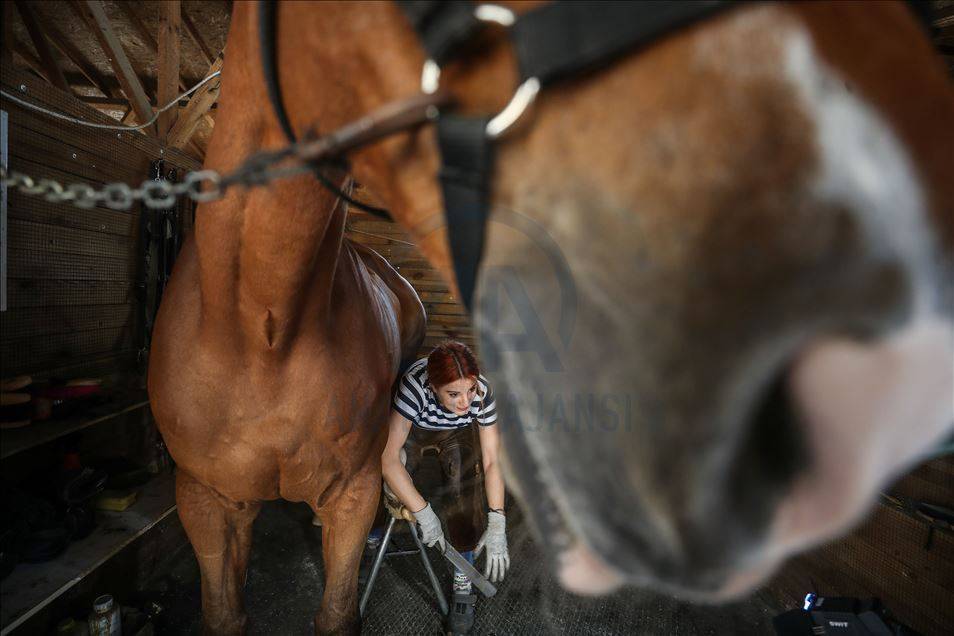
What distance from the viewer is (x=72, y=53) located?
4312 mm

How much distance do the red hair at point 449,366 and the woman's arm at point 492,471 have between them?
1.34ft

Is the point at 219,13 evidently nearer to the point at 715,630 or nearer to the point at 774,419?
the point at 774,419

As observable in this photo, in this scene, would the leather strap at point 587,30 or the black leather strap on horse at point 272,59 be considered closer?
the leather strap at point 587,30

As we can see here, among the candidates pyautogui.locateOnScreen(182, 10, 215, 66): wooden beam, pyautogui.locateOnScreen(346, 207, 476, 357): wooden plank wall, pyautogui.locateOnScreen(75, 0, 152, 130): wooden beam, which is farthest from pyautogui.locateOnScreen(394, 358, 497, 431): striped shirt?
pyautogui.locateOnScreen(182, 10, 215, 66): wooden beam

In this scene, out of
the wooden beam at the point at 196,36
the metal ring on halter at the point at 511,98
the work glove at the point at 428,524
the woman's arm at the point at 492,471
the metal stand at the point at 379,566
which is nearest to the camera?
the metal ring on halter at the point at 511,98

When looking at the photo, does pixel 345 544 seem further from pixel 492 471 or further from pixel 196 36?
pixel 196 36

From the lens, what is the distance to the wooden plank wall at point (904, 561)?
218 centimetres

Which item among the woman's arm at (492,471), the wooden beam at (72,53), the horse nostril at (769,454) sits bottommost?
the woman's arm at (492,471)

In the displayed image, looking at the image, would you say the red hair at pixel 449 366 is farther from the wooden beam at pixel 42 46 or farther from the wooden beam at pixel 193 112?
the wooden beam at pixel 42 46

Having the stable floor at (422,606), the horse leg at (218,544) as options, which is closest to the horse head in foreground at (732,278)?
the horse leg at (218,544)

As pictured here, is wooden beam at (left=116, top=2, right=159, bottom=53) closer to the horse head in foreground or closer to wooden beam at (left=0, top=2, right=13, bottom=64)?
wooden beam at (left=0, top=2, right=13, bottom=64)

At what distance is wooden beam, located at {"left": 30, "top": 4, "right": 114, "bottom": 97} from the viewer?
12.6ft

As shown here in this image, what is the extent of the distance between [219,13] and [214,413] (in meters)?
3.68

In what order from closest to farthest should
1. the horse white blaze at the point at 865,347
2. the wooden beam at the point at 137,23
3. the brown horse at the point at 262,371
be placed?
the horse white blaze at the point at 865,347
the brown horse at the point at 262,371
the wooden beam at the point at 137,23
